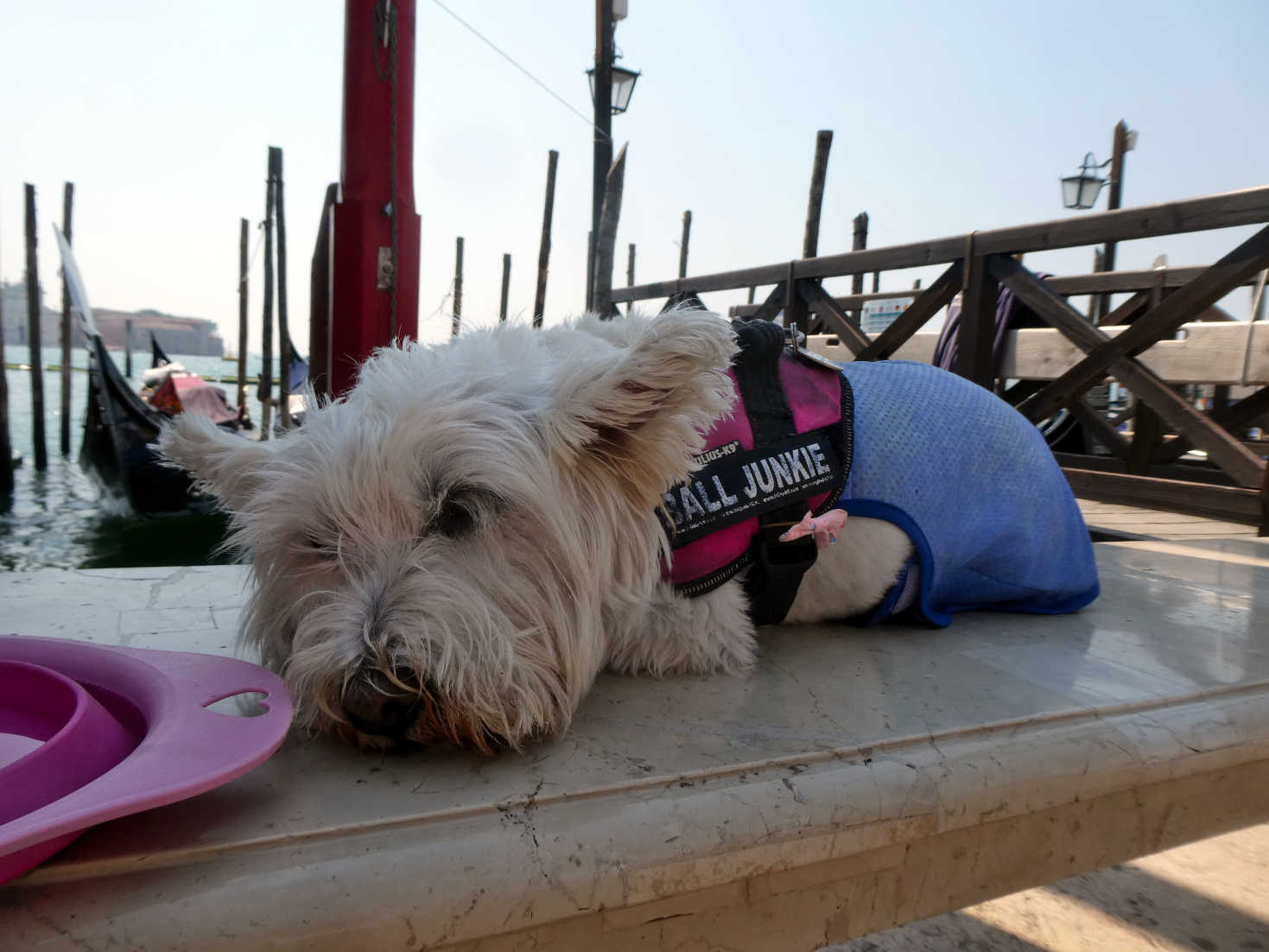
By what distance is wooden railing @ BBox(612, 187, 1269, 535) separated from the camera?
4.35m

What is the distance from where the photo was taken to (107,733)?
115 cm

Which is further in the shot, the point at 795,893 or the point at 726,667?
the point at 726,667

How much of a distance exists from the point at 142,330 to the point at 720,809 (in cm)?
10512

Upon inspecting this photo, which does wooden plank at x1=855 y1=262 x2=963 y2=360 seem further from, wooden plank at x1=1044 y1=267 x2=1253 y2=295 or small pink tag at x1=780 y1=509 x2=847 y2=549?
small pink tag at x1=780 y1=509 x2=847 y2=549

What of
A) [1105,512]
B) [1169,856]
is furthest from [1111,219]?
[1169,856]

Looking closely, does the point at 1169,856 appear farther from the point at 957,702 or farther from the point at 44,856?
the point at 44,856

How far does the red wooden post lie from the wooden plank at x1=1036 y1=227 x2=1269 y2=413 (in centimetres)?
418

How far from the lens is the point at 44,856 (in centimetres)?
97

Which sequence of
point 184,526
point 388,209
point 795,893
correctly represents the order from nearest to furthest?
point 795,893, point 388,209, point 184,526

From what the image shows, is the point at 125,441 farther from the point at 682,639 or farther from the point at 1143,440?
the point at 682,639

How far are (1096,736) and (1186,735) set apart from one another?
0.82 feet

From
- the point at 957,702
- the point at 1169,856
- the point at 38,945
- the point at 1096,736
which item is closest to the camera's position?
the point at 38,945

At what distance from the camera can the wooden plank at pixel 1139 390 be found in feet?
14.4

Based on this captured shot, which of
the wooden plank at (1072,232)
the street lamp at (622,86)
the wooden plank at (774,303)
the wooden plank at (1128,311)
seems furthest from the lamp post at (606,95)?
the wooden plank at (1128,311)
